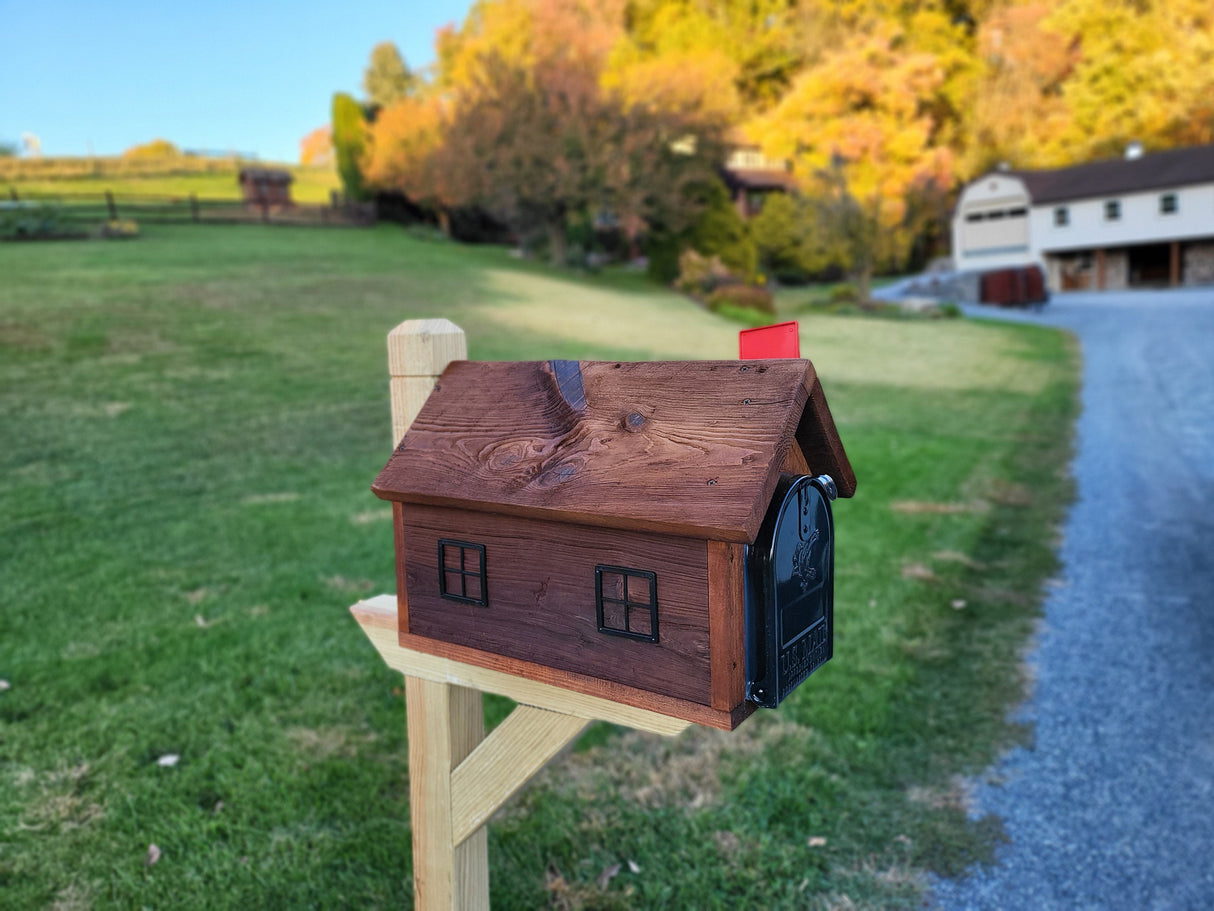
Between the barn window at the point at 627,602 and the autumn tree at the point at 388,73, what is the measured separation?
207ft

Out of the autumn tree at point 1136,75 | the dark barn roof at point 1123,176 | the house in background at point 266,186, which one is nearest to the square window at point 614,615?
the house in background at point 266,186

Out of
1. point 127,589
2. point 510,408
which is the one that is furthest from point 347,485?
point 510,408

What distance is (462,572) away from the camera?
181 cm

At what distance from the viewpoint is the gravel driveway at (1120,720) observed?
292 centimetres

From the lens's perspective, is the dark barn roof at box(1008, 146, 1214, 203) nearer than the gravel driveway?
No

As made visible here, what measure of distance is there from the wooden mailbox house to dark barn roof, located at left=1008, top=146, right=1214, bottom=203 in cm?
3949

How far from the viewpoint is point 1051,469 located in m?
8.97

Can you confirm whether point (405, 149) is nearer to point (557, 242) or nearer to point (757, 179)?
point (557, 242)

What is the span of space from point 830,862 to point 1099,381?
1440 cm

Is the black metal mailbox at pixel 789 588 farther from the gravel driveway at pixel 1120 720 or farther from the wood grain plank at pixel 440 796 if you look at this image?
the gravel driveway at pixel 1120 720

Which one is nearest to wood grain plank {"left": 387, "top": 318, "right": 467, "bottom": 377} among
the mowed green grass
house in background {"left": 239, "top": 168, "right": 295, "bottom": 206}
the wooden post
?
the wooden post

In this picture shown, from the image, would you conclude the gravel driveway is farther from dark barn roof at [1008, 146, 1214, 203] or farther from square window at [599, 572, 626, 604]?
dark barn roof at [1008, 146, 1214, 203]

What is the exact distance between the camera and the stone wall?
1367 inches

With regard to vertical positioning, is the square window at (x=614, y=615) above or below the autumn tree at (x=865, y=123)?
below
